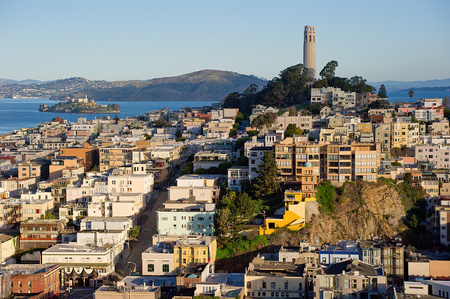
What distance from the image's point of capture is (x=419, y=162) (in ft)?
112

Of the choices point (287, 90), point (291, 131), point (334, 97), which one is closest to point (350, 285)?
point (291, 131)

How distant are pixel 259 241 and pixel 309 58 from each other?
35.5 meters

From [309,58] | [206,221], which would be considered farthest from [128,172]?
[309,58]

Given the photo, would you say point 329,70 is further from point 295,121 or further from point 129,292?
point 129,292

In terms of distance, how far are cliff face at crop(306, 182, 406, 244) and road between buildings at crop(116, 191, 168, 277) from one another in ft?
23.2

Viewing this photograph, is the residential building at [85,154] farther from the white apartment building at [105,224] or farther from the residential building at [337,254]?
the residential building at [337,254]

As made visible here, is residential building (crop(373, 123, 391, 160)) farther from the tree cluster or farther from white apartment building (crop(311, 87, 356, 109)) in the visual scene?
the tree cluster

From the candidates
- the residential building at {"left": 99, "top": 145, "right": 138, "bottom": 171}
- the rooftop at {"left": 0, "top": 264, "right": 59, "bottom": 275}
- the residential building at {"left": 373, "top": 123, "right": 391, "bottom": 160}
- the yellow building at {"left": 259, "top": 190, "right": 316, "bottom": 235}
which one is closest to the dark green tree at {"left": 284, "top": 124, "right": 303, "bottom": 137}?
the residential building at {"left": 373, "top": 123, "right": 391, "bottom": 160}

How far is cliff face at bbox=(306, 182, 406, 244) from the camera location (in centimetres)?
2786

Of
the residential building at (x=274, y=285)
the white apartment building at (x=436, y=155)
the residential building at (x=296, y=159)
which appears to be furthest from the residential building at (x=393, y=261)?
the white apartment building at (x=436, y=155)

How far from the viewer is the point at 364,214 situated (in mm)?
28578

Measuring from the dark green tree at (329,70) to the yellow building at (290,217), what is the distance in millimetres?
26374

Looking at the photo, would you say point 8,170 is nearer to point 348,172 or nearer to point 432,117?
point 348,172

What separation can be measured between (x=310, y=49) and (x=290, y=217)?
114 feet
